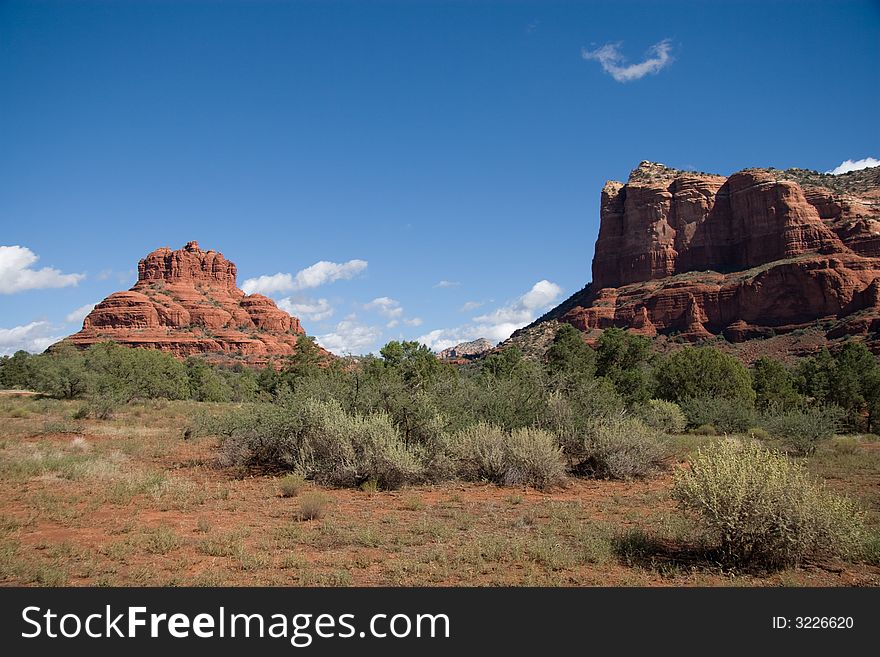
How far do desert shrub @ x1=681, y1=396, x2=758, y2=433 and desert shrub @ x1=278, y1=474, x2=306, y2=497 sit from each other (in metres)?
22.1

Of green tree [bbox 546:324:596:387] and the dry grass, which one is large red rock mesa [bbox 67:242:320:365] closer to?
green tree [bbox 546:324:596:387]

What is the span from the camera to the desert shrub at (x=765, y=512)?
7.37 metres

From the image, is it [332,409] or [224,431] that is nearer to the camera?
[332,409]

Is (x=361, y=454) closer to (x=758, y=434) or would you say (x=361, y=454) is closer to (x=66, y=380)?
(x=758, y=434)

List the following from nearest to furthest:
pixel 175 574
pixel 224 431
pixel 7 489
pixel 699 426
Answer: pixel 175 574, pixel 7 489, pixel 224 431, pixel 699 426

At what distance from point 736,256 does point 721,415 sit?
10118 centimetres

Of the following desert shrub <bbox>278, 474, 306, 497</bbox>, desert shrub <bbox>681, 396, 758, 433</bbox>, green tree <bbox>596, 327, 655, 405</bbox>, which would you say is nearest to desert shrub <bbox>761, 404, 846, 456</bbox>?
desert shrub <bbox>681, 396, 758, 433</bbox>

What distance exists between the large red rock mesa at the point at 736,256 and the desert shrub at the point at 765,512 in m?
81.2

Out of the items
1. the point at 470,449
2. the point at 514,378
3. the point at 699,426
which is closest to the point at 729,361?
the point at 699,426

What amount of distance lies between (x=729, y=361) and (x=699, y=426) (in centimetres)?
1179

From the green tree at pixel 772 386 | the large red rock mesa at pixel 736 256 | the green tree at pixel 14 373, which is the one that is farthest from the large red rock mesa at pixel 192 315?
the green tree at pixel 772 386

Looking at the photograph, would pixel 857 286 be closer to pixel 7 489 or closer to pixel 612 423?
pixel 612 423

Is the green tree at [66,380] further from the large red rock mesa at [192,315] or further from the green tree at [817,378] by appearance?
the large red rock mesa at [192,315]

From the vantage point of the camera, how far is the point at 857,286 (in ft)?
291
